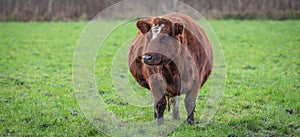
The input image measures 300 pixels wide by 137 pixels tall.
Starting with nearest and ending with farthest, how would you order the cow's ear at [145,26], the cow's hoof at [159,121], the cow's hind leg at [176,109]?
the cow's ear at [145,26], the cow's hoof at [159,121], the cow's hind leg at [176,109]

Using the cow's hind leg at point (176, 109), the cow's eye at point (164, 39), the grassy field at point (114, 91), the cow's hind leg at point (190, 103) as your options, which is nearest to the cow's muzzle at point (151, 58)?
the cow's eye at point (164, 39)

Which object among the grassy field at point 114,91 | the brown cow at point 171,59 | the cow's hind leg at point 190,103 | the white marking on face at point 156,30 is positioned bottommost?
the grassy field at point 114,91

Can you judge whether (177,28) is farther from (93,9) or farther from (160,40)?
(93,9)

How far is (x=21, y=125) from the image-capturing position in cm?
609

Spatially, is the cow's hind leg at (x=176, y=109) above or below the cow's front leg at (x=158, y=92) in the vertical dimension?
below

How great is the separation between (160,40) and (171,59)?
0.34 metres

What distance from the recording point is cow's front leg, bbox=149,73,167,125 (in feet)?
18.5

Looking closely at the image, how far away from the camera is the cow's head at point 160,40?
16.5ft

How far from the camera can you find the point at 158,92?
577 cm

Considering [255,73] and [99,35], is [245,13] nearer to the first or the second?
[99,35]

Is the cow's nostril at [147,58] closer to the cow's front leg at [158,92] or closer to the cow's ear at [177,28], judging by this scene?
the cow's ear at [177,28]

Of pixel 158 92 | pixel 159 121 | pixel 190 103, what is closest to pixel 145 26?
pixel 158 92

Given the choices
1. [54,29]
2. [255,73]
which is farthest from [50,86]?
[54,29]

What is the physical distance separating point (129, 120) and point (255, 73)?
186 inches
